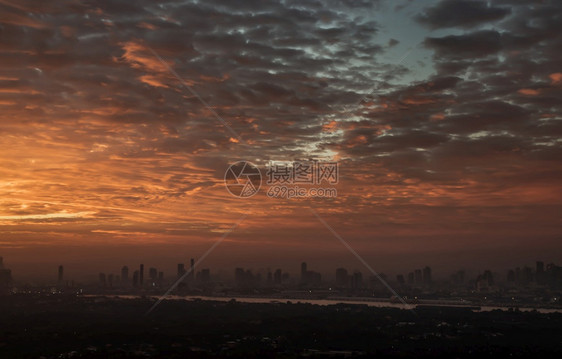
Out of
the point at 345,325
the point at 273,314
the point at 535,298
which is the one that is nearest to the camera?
the point at 345,325

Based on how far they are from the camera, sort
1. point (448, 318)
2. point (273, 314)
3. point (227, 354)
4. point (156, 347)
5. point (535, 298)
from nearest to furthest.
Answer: point (227, 354)
point (156, 347)
point (448, 318)
point (273, 314)
point (535, 298)

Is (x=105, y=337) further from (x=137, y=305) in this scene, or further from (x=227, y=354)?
(x=137, y=305)

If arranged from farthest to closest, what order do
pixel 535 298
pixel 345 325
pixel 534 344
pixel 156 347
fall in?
pixel 535 298
pixel 345 325
pixel 534 344
pixel 156 347

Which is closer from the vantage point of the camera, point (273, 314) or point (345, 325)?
point (345, 325)

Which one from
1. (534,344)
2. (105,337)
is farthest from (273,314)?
(534,344)

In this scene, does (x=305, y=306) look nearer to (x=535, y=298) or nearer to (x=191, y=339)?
(x=191, y=339)

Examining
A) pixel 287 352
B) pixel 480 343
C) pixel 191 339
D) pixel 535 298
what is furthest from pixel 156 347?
pixel 535 298
